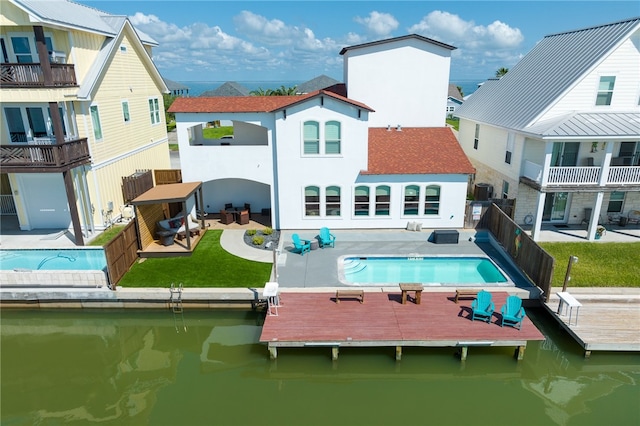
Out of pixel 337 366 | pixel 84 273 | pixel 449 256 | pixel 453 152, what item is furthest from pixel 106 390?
pixel 453 152

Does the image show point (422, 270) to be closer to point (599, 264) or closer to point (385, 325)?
point (385, 325)

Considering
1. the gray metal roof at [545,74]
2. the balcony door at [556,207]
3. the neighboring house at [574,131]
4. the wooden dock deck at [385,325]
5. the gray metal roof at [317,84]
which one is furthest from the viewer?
the gray metal roof at [317,84]

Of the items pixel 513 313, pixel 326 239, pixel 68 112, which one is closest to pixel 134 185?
pixel 68 112

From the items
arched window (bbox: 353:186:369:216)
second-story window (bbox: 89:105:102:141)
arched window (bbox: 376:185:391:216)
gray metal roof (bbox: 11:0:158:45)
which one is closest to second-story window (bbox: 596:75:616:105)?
arched window (bbox: 376:185:391:216)

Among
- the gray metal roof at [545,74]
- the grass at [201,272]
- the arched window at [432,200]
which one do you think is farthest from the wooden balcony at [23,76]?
the gray metal roof at [545,74]

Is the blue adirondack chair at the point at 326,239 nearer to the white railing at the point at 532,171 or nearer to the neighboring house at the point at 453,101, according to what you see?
the white railing at the point at 532,171

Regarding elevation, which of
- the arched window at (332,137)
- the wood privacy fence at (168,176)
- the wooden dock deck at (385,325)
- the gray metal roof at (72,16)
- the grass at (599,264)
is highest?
the gray metal roof at (72,16)
